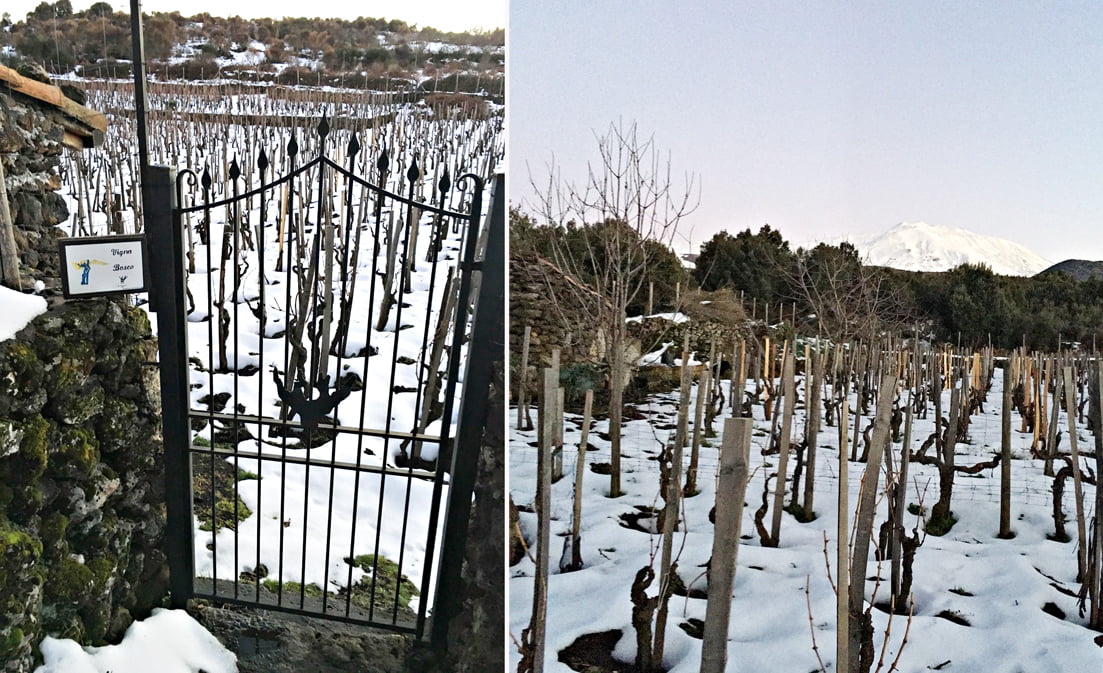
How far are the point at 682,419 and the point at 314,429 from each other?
2.75 feet

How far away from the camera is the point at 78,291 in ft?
4.27

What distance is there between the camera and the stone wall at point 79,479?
4.19 ft

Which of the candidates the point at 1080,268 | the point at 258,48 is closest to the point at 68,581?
the point at 258,48

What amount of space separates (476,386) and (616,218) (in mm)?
1119

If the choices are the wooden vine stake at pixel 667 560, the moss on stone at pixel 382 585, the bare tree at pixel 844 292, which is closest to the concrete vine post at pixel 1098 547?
the bare tree at pixel 844 292

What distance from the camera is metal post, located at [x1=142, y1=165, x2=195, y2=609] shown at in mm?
1337

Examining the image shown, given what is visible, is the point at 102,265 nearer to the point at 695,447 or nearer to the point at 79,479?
the point at 79,479

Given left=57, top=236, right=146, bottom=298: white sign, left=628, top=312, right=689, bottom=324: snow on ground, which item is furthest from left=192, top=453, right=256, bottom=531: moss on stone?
left=628, top=312, right=689, bottom=324: snow on ground

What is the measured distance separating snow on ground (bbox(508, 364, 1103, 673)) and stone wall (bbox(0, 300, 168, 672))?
1007mm

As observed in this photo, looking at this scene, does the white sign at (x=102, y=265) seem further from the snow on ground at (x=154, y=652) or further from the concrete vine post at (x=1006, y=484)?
the concrete vine post at (x=1006, y=484)

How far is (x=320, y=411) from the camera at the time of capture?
4.73 ft

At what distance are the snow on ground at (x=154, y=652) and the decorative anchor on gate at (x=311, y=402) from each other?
485 mm

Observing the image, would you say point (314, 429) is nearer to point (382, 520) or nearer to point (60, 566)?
point (382, 520)

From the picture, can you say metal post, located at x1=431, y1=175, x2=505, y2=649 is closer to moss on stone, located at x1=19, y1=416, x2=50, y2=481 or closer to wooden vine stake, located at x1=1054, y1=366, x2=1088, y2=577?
moss on stone, located at x1=19, y1=416, x2=50, y2=481
